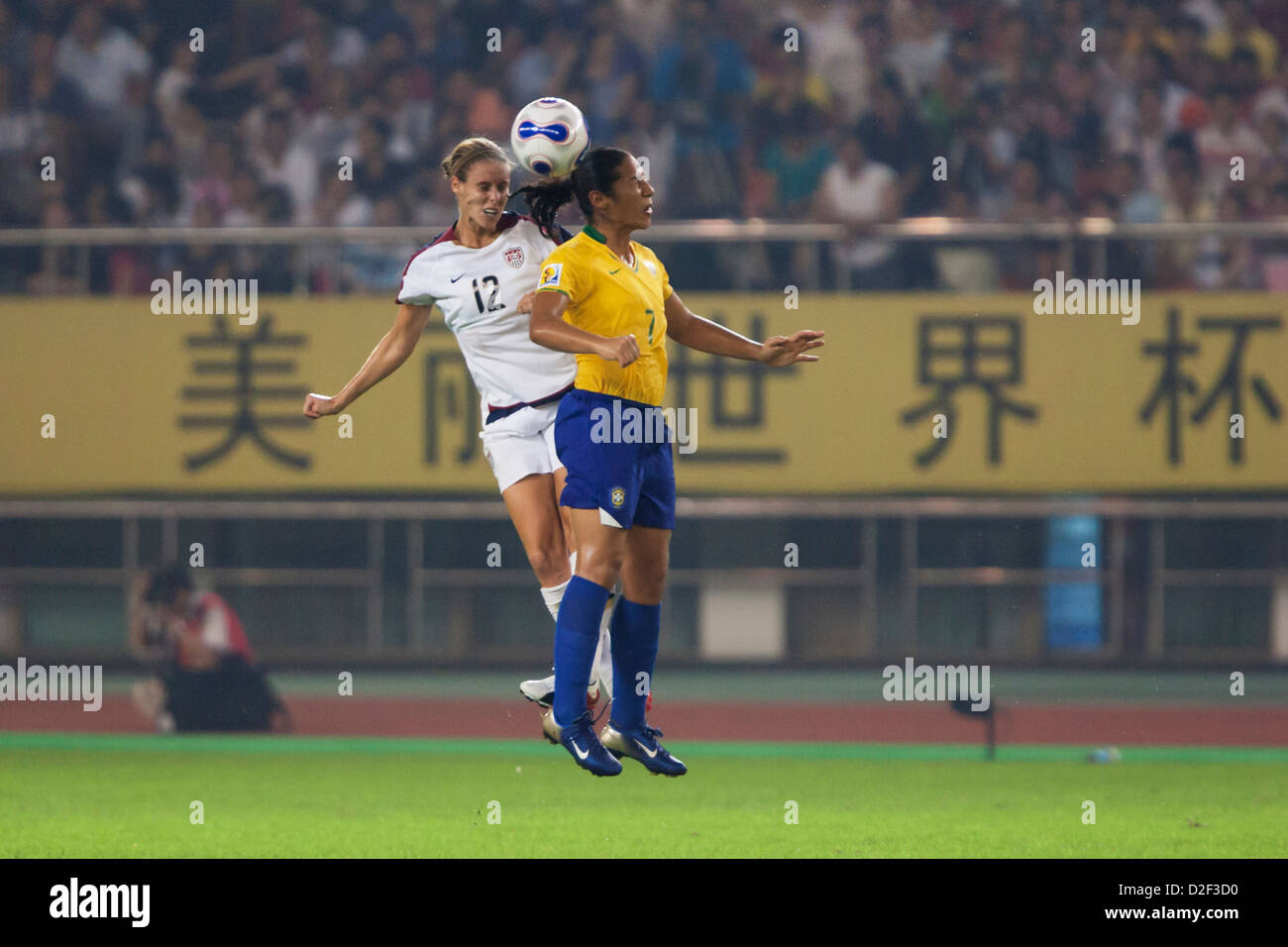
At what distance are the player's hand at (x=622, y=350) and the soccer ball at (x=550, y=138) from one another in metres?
0.94

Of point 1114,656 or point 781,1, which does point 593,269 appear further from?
point 781,1

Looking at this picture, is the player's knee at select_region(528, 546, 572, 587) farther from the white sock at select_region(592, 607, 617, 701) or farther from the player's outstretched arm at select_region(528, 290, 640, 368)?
the player's outstretched arm at select_region(528, 290, 640, 368)

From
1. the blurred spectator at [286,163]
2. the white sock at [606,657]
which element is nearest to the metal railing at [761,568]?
the blurred spectator at [286,163]

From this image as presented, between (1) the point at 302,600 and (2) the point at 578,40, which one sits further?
(2) the point at 578,40

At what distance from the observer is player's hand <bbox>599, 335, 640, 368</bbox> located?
6023 millimetres

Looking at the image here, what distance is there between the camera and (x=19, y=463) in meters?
14.0

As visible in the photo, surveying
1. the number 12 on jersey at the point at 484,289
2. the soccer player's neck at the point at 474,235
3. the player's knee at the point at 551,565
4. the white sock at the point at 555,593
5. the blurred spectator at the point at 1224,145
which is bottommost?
the white sock at the point at 555,593

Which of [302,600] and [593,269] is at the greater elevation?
[593,269]

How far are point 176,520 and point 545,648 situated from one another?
9.30 feet

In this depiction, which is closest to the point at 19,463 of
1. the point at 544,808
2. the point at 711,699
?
the point at 711,699

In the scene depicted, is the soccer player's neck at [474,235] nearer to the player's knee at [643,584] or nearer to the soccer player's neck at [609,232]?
the soccer player's neck at [609,232]

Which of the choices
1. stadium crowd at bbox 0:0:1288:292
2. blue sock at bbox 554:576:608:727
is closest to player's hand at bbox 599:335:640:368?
blue sock at bbox 554:576:608:727

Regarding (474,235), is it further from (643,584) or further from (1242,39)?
(1242,39)

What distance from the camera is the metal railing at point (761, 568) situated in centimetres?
1362
